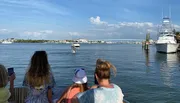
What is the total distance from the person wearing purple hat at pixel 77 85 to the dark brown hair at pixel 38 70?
0.56 metres

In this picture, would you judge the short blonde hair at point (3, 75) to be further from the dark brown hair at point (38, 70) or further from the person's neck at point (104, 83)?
the person's neck at point (104, 83)

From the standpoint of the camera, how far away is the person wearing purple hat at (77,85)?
5.27 m

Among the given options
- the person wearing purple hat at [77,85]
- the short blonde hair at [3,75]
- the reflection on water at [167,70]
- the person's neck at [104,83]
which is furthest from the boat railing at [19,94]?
the reflection on water at [167,70]

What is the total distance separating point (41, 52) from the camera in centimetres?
509

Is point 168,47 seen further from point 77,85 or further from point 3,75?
point 3,75

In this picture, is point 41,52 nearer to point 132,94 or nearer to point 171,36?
point 132,94

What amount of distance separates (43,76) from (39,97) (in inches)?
19.0

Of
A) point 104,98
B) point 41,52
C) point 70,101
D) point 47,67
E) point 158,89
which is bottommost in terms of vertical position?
point 158,89

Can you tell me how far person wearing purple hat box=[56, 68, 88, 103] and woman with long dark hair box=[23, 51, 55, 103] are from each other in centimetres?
39

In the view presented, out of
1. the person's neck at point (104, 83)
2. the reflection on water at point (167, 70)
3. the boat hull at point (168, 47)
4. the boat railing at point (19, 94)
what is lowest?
the reflection on water at point (167, 70)

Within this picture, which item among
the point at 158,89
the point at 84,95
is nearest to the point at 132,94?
the point at 158,89

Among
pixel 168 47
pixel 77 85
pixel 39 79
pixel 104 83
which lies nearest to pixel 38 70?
pixel 39 79

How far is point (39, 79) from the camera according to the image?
525cm

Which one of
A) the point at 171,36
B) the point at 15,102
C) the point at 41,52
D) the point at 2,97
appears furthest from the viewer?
the point at 171,36
